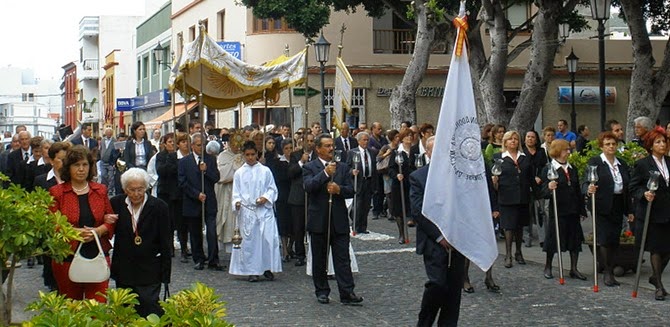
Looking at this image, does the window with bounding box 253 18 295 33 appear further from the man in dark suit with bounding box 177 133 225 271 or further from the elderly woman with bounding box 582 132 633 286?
the elderly woman with bounding box 582 132 633 286

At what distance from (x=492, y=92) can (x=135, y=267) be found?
17632 mm

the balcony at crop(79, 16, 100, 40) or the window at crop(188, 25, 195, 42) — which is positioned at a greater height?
the balcony at crop(79, 16, 100, 40)

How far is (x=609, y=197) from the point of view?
13031mm

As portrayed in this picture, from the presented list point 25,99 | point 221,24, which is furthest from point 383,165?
point 25,99

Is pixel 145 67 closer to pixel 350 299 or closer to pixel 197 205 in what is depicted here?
pixel 197 205

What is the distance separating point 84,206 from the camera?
8.95m

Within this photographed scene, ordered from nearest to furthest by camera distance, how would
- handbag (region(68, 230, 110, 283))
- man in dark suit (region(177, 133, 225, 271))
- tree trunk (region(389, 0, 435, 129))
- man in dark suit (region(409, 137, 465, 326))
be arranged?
handbag (region(68, 230, 110, 283)), man in dark suit (region(409, 137, 465, 326)), man in dark suit (region(177, 133, 225, 271)), tree trunk (region(389, 0, 435, 129))

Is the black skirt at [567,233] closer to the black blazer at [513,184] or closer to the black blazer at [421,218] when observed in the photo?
the black blazer at [513,184]

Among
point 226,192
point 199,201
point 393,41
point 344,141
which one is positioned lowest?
point 199,201

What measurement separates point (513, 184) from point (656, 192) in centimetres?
283

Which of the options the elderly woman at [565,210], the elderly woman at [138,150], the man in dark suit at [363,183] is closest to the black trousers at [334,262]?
the elderly woman at [565,210]

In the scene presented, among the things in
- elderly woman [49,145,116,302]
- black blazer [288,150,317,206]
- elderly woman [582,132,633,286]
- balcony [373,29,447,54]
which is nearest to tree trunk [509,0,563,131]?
black blazer [288,150,317,206]

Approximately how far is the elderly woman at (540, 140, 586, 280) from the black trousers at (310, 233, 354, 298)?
A: 9.59 ft

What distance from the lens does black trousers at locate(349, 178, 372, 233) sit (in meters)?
18.8
